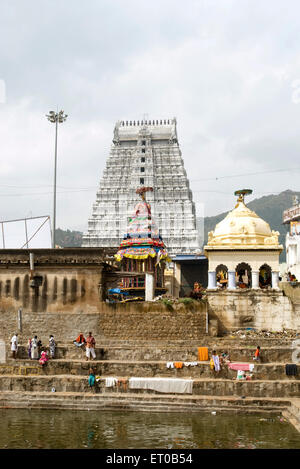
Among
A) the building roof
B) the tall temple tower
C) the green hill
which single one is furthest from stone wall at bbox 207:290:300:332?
the green hill

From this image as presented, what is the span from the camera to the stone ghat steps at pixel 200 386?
15.7 metres

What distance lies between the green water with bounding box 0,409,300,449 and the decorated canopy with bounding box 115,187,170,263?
12526 mm

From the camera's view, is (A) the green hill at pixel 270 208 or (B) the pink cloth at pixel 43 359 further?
(A) the green hill at pixel 270 208

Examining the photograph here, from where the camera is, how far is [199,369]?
54.7 ft

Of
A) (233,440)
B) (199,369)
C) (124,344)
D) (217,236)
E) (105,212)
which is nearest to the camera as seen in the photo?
(233,440)

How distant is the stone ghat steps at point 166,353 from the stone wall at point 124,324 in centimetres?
267

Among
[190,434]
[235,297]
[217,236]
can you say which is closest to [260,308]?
[235,297]

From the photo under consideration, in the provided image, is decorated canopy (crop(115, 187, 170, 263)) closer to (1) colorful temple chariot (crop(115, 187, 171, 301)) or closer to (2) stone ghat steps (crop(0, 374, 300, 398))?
(1) colorful temple chariot (crop(115, 187, 171, 301))

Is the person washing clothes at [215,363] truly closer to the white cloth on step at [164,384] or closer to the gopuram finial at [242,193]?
the white cloth on step at [164,384]

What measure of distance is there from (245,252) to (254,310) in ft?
→ 9.48

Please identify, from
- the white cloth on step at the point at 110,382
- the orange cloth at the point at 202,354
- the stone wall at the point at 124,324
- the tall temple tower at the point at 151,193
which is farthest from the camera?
the tall temple tower at the point at 151,193

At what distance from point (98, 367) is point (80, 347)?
1.55 meters

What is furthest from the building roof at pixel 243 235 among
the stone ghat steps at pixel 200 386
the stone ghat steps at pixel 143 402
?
the stone ghat steps at pixel 143 402
